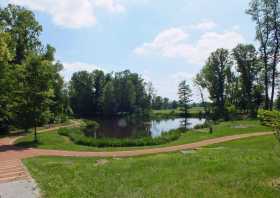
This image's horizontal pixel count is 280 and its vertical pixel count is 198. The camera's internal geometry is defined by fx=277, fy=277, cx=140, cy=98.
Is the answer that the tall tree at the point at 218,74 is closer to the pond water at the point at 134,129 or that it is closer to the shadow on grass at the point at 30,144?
the pond water at the point at 134,129

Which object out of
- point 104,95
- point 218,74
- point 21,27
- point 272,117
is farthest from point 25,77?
point 104,95

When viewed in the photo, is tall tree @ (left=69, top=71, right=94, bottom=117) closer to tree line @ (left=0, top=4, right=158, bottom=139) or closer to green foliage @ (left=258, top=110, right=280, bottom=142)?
tree line @ (left=0, top=4, right=158, bottom=139)

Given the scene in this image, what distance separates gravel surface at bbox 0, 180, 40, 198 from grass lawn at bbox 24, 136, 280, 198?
23 cm

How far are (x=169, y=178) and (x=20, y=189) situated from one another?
3.87m

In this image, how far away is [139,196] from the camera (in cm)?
605

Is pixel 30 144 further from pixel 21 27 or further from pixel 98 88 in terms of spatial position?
pixel 98 88

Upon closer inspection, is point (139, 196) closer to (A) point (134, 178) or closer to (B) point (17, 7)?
(A) point (134, 178)

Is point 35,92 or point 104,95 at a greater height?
point 104,95

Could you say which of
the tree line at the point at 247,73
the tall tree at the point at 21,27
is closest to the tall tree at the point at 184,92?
the tree line at the point at 247,73

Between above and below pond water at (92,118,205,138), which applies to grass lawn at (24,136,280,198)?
above

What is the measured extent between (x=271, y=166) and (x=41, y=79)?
15804mm

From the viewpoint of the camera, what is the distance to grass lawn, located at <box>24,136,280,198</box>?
20.6 ft

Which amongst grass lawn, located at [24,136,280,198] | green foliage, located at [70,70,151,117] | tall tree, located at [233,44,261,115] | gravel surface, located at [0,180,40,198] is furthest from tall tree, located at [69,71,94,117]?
gravel surface, located at [0,180,40,198]

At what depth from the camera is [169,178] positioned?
7457mm
